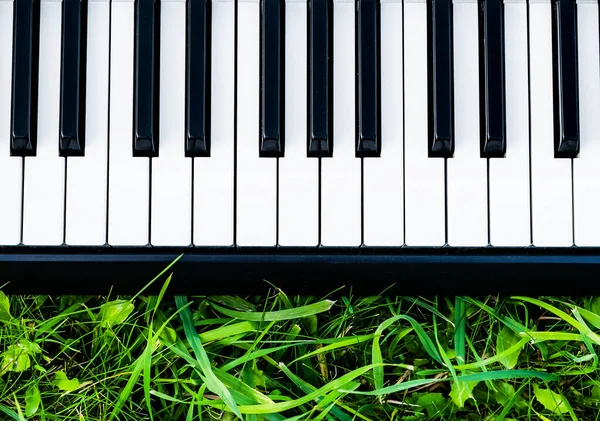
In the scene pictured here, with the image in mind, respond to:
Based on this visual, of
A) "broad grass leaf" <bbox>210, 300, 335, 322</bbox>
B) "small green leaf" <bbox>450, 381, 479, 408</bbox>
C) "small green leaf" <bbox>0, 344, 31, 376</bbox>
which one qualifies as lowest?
"small green leaf" <bbox>450, 381, 479, 408</bbox>

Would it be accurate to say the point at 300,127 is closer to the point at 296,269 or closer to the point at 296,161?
the point at 296,161

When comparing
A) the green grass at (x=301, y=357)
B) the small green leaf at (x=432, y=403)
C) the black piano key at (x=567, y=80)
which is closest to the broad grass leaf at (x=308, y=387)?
the green grass at (x=301, y=357)

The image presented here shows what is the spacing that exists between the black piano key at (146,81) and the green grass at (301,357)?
251 millimetres

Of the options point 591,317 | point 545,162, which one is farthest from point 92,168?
point 591,317

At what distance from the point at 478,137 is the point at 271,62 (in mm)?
292

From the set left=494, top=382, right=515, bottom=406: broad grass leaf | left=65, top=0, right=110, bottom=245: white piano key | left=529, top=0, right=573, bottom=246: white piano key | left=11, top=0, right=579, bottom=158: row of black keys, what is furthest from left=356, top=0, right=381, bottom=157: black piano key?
left=494, top=382, right=515, bottom=406: broad grass leaf

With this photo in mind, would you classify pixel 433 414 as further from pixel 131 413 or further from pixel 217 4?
pixel 217 4

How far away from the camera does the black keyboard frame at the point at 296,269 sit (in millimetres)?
902

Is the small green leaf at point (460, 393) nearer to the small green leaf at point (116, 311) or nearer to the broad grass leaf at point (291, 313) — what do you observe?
the broad grass leaf at point (291, 313)

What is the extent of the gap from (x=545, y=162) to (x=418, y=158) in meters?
0.17

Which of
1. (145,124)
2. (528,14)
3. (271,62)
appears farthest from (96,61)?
(528,14)

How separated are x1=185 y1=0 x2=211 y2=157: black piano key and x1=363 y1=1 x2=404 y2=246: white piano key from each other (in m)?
0.22

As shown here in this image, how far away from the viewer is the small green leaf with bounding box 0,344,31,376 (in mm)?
1017

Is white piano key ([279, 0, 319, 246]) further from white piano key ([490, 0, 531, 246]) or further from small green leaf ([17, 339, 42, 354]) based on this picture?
small green leaf ([17, 339, 42, 354])
